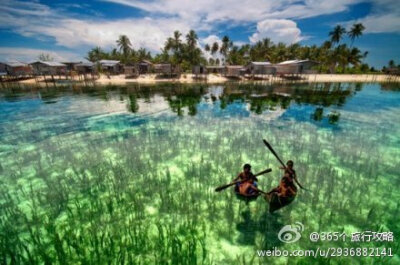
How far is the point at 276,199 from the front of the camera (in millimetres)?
6285

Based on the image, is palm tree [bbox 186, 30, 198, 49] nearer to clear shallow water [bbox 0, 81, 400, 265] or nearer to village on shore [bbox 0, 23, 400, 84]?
village on shore [bbox 0, 23, 400, 84]

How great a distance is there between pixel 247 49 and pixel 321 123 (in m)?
71.6

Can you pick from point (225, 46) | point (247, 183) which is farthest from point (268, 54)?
point (247, 183)

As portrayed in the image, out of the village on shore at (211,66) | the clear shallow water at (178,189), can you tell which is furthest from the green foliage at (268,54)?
the clear shallow water at (178,189)

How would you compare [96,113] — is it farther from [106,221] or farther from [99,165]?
[106,221]

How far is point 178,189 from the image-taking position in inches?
298

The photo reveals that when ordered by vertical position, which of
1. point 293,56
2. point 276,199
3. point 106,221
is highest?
point 293,56

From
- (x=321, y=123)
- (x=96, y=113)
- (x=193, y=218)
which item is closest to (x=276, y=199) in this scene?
(x=193, y=218)

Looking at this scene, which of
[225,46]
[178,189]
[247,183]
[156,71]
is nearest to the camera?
[247,183]

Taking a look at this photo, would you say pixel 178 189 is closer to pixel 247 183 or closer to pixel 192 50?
pixel 247 183

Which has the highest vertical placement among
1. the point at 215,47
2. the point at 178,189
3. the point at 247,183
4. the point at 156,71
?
the point at 215,47

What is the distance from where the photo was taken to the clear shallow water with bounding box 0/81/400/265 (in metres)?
5.09

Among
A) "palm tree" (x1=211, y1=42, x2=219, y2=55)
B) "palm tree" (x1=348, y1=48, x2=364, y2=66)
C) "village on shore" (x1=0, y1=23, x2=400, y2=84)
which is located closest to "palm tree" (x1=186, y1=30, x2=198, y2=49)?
"village on shore" (x1=0, y1=23, x2=400, y2=84)

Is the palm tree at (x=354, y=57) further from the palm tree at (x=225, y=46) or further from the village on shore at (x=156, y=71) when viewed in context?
the palm tree at (x=225, y=46)
